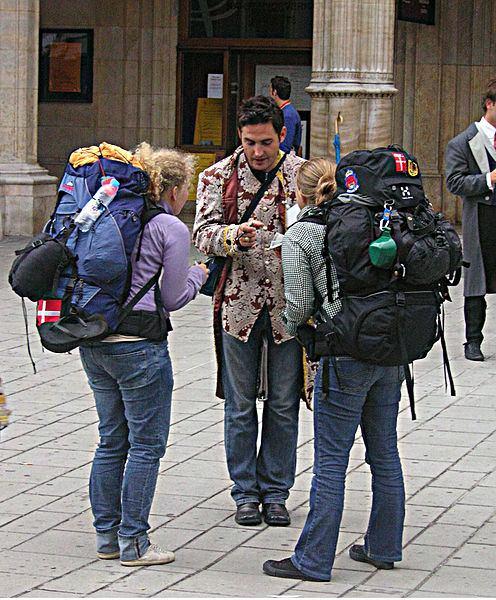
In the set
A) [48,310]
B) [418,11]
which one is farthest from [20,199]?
[48,310]

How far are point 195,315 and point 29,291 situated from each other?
6.86m

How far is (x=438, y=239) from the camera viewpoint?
5129 mm

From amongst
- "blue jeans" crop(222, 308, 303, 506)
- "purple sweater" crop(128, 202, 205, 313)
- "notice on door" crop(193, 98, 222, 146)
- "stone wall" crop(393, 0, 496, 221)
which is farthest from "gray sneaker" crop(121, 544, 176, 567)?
"notice on door" crop(193, 98, 222, 146)

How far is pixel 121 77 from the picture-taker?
Answer: 65.1 ft

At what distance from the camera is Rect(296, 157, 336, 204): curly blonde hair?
17.8 ft

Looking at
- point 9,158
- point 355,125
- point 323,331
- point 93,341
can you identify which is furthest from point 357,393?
point 9,158

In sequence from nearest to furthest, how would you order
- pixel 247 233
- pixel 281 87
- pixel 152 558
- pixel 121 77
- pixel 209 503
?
pixel 152 558 → pixel 247 233 → pixel 209 503 → pixel 281 87 → pixel 121 77

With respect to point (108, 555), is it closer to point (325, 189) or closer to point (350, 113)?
point (325, 189)

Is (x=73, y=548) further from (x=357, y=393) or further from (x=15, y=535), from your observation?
(x=357, y=393)

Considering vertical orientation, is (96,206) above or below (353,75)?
below

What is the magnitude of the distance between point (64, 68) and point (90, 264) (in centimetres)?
1539

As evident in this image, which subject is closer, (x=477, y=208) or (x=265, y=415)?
(x=265, y=415)

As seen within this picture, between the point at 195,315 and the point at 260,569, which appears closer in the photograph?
the point at 260,569

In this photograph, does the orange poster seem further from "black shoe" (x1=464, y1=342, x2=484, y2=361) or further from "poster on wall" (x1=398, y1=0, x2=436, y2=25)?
"black shoe" (x1=464, y1=342, x2=484, y2=361)
